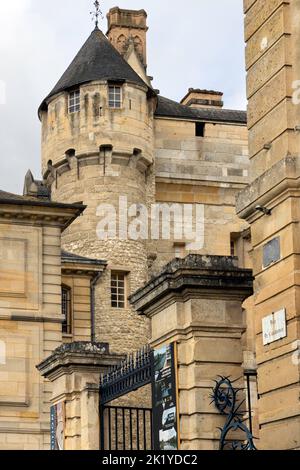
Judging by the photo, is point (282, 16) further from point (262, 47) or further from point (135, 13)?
point (135, 13)

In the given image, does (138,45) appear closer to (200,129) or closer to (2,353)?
(200,129)

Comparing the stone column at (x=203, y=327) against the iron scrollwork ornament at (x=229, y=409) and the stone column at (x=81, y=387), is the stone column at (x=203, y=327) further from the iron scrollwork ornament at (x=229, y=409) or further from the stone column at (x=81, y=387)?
the stone column at (x=81, y=387)

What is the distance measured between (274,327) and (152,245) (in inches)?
1225

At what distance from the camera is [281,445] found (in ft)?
46.8

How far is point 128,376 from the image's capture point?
18547 mm

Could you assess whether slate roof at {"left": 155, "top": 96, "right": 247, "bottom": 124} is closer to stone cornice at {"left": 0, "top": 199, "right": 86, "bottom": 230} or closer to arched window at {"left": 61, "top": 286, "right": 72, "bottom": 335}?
arched window at {"left": 61, "top": 286, "right": 72, "bottom": 335}

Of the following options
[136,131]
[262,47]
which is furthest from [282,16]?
[136,131]

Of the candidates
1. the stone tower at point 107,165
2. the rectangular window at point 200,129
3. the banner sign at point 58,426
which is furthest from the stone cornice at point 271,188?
the rectangular window at point 200,129

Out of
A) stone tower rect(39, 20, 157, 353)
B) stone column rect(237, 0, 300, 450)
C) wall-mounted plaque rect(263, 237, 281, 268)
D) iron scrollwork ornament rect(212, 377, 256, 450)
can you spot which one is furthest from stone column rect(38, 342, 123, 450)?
stone tower rect(39, 20, 157, 353)

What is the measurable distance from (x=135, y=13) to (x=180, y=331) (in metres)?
38.1

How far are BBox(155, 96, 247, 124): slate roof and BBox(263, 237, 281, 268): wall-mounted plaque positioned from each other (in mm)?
32369

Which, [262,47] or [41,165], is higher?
[41,165]

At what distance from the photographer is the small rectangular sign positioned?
14352 millimetres

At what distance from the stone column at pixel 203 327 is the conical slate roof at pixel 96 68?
2835 centimetres
